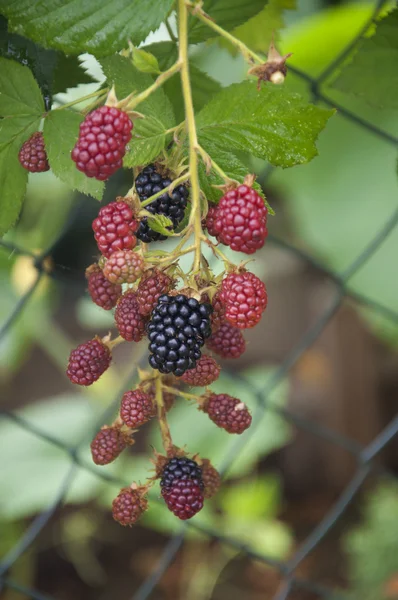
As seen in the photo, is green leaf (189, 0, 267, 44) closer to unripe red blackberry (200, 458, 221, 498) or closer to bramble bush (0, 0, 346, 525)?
bramble bush (0, 0, 346, 525)

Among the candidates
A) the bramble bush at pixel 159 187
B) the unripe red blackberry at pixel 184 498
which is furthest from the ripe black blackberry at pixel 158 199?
the unripe red blackberry at pixel 184 498

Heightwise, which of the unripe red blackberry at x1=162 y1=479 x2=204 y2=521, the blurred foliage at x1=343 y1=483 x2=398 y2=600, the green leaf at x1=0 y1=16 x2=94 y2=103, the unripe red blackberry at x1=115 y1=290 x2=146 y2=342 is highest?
the green leaf at x1=0 y1=16 x2=94 y2=103

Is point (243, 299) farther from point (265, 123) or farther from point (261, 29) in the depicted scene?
point (261, 29)

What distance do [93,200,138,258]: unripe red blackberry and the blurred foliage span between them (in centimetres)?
190

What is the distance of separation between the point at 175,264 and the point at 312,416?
8.87 ft

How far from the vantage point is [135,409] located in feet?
2.01

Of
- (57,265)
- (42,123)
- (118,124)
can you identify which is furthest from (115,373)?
(118,124)

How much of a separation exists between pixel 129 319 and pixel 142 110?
20 cm

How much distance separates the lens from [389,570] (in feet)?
7.20

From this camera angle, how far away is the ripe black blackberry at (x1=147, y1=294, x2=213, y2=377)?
0.55m

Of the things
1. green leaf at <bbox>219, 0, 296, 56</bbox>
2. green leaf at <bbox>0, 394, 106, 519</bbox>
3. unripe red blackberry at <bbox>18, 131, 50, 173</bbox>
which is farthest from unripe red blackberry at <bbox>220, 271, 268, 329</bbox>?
green leaf at <bbox>0, 394, 106, 519</bbox>

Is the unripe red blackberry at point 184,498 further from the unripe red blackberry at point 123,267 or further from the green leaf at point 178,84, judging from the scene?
the green leaf at point 178,84

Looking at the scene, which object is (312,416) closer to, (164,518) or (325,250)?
(164,518)

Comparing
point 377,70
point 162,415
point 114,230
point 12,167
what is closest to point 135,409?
point 162,415
